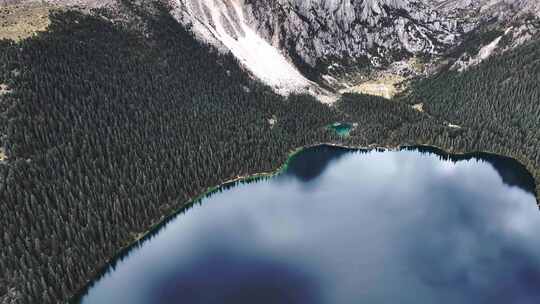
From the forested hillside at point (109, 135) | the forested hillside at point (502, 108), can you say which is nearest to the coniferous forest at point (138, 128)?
the forested hillside at point (109, 135)

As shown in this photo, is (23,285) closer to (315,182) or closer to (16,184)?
(16,184)

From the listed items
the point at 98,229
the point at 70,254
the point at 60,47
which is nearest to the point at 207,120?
the point at 60,47

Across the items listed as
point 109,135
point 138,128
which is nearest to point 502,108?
point 138,128

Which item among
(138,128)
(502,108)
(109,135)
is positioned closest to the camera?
(109,135)

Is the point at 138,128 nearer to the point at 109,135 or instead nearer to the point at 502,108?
the point at 109,135

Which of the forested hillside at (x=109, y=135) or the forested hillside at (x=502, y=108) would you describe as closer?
the forested hillside at (x=109, y=135)

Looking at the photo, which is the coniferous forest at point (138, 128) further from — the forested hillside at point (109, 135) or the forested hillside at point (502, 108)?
the forested hillside at point (502, 108)
